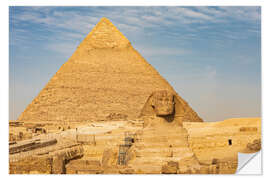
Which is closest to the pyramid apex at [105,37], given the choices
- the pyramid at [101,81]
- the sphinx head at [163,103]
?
the pyramid at [101,81]

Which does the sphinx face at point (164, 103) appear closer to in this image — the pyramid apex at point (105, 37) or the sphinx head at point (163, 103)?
the sphinx head at point (163, 103)

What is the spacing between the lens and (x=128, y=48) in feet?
229

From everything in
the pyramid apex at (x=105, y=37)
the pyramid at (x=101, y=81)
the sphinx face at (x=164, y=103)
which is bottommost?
the sphinx face at (x=164, y=103)

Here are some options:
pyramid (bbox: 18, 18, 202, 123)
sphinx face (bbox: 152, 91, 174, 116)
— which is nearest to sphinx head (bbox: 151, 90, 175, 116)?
sphinx face (bbox: 152, 91, 174, 116)

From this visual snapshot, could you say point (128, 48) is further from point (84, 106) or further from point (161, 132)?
point (161, 132)

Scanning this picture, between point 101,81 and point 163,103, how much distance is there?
58609 mm

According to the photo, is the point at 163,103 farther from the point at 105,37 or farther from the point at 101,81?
the point at 105,37

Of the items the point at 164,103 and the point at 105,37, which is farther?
the point at 105,37

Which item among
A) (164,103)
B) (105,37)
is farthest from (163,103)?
(105,37)

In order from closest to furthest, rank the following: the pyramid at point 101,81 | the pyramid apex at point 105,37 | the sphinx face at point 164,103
→ the sphinx face at point 164,103, the pyramid at point 101,81, the pyramid apex at point 105,37

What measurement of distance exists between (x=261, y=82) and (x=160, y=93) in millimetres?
1936

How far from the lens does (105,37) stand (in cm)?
6788

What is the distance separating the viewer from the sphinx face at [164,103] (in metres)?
9.73
